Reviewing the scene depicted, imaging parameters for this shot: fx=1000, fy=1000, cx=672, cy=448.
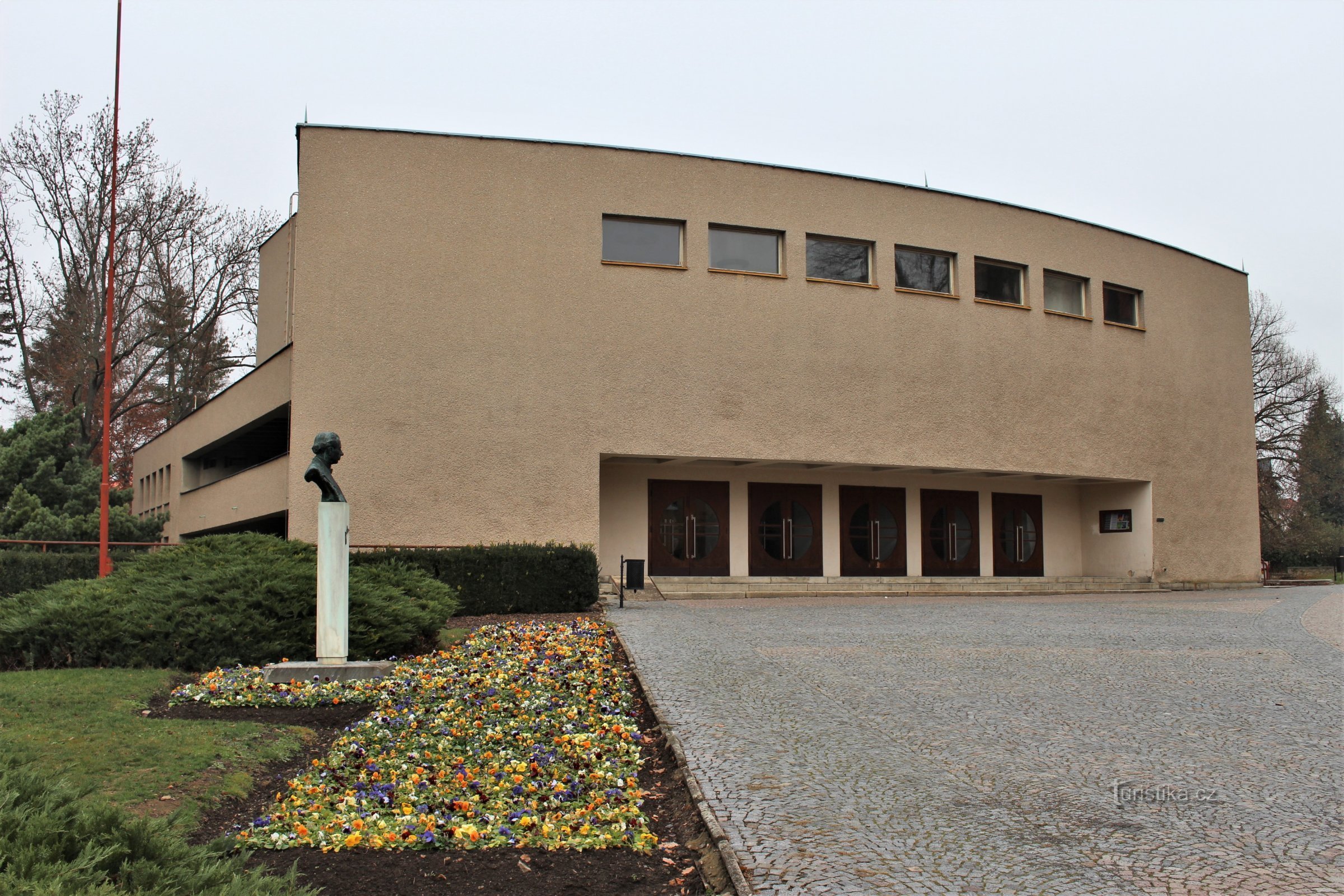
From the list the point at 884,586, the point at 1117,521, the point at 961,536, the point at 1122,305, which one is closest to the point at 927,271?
the point at 1122,305

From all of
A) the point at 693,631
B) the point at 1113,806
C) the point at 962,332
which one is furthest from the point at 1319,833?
the point at 962,332

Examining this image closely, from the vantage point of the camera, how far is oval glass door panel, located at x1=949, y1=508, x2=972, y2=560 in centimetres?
2303

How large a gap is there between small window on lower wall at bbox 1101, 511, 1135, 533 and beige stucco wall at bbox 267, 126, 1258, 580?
2053mm

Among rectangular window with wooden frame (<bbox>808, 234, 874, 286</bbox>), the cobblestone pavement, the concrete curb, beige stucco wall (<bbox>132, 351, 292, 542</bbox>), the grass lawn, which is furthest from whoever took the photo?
rectangular window with wooden frame (<bbox>808, 234, 874, 286</bbox>)

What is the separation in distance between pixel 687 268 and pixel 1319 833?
15.6 metres

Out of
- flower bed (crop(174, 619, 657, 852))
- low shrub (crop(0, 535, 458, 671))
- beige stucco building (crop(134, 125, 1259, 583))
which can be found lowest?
flower bed (crop(174, 619, 657, 852))

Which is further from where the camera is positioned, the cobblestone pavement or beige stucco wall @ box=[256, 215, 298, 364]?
beige stucco wall @ box=[256, 215, 298, 364]

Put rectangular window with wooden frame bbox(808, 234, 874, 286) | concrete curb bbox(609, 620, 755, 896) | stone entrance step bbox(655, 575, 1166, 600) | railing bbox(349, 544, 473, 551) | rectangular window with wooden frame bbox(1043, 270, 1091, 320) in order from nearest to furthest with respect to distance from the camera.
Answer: concrete curb bbox(609, 620, 755, 896) → railing bbox(349, 544, 473, 551) → stone entrance step bbox(655, 575, 1166, 600) → rectangular window with wooden frame bbox(808, 234, 874, 286) → rectangular window with wooden frame bbox(1043, 270, 1091, 320)

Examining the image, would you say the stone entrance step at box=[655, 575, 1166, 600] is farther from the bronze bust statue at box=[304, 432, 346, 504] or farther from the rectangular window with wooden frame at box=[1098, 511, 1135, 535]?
the bronze bust statue at box=[304, 432, 346, 504]

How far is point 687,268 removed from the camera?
752 inches

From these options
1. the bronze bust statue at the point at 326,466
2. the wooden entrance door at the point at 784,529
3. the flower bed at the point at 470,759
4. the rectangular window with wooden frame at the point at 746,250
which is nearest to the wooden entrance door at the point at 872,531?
the wooden entrance door at the point at 784,529

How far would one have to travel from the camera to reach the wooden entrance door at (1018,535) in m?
23.6

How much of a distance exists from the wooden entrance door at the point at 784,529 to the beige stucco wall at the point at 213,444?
9.22 metres

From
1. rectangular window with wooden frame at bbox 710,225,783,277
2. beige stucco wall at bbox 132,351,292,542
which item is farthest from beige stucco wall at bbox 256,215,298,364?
rectangular window with wooden frame at bbox 710,225,783,277
